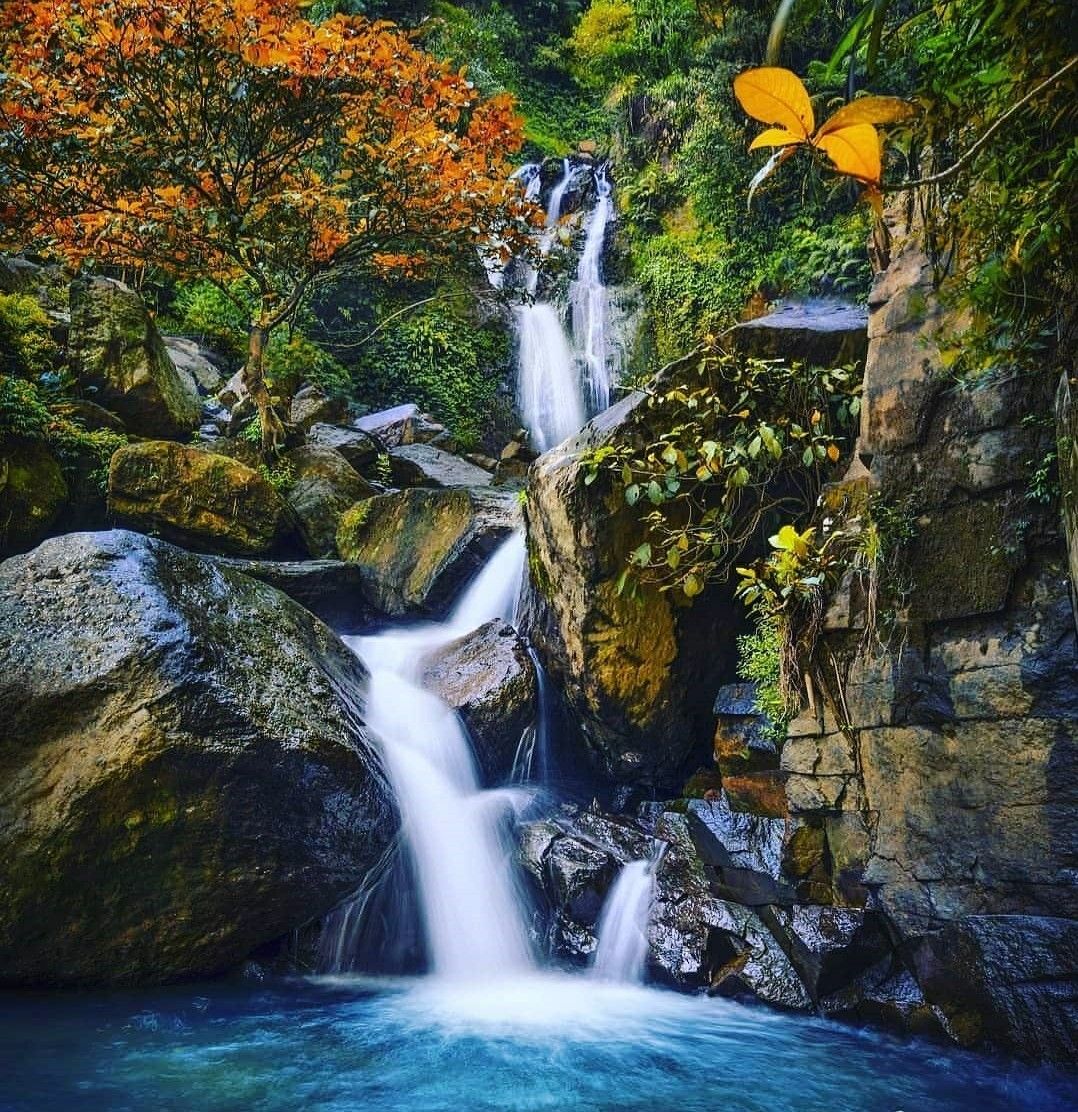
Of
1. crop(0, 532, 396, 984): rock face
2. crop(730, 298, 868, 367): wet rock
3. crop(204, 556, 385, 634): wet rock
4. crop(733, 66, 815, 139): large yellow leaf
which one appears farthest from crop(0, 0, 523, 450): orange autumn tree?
crop(733, 66, 815, 139): large yellow leaf

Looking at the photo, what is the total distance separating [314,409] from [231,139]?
429cm

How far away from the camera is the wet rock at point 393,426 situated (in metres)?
12.2

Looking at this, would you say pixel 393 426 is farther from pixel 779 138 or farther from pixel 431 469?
pixel 779 138

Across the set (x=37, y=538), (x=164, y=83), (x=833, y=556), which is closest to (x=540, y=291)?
(x=164, y=83)

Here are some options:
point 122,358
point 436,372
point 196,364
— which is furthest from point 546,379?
point 122,358

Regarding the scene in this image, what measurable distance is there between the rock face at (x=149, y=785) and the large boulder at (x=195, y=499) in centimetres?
289

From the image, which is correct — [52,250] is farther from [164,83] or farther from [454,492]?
[454,492]

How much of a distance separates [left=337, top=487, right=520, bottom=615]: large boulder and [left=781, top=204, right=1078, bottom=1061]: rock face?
15.1 feet

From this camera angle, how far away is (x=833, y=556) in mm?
4227

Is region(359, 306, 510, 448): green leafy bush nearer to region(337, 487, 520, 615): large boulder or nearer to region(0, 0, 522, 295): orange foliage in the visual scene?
region(337, 487, 520, 615): large boulder

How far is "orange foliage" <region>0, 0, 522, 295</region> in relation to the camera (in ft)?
20.6

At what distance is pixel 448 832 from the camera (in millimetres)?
5426

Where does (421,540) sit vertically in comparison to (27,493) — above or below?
above

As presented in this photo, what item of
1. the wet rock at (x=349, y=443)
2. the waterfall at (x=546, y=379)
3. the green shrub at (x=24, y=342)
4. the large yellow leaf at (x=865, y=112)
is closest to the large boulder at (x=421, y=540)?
the wet rock at (x=349, y=443)
